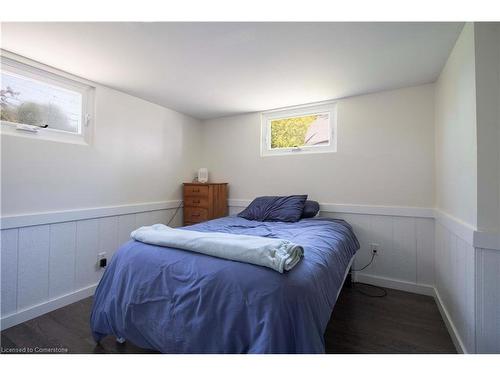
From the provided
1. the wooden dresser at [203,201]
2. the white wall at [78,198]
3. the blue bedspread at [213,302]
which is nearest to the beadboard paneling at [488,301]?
the blue bedspread at [213,302]

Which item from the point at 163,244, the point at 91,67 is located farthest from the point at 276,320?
the point at 91,67

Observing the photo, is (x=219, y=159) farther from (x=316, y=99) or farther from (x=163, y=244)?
(x=163, y=244)

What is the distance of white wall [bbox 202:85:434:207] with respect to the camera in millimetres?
2318

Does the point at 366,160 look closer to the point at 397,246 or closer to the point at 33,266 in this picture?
the point at 397,246

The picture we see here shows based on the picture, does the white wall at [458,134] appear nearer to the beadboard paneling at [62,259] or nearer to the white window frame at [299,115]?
the white window frame at [299,115]

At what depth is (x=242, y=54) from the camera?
177cm

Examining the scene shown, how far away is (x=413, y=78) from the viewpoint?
217 centimetres

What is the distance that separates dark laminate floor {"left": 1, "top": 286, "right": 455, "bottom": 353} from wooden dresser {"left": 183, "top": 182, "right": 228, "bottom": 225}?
1.41 m

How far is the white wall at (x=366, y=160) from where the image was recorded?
2318 millimetres

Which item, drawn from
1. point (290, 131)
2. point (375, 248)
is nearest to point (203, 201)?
point (290, 131)

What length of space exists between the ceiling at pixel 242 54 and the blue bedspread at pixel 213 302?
1.40 m

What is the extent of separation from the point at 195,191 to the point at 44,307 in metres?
1.80
